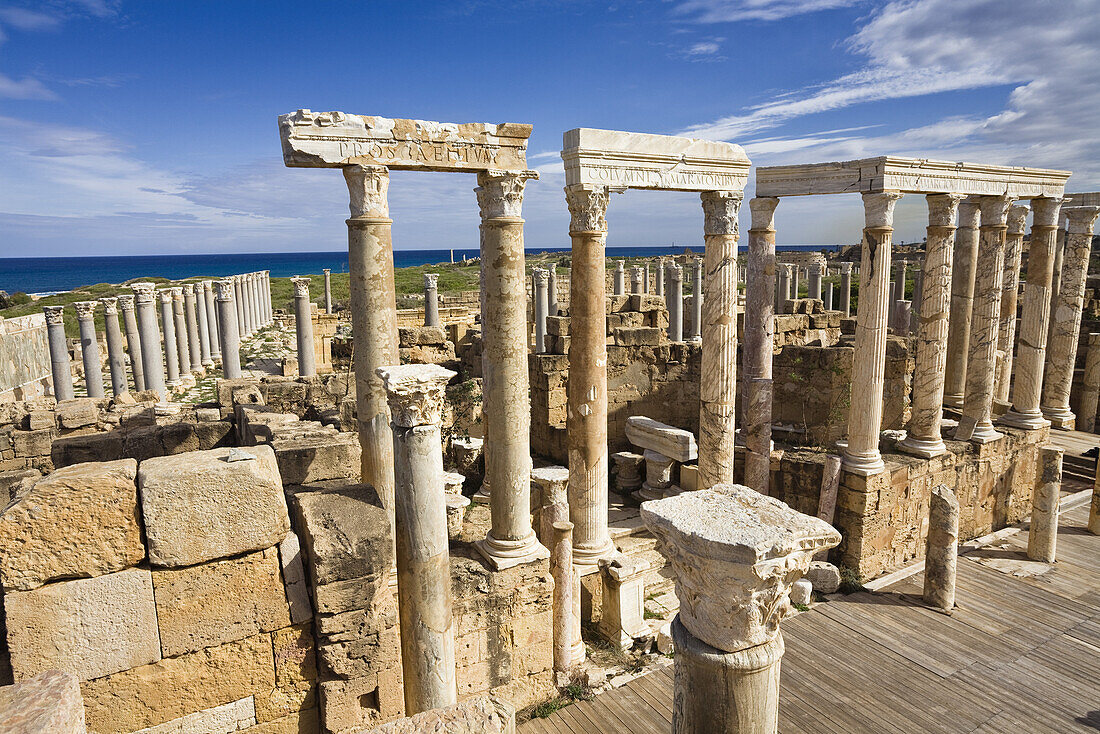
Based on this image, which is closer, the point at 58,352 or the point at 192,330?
the point at 58,352

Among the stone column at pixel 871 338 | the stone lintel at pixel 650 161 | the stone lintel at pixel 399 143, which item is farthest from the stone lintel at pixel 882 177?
the stone lintel at pixel 399 143

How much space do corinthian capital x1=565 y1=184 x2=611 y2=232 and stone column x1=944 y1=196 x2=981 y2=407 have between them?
863 centimetres

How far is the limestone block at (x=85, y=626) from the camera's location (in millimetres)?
4070

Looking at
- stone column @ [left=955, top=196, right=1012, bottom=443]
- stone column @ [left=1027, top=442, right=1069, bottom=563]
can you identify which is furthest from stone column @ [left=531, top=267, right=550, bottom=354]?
stone column @ [left=1027, top=442, right=1069, bottom=563]

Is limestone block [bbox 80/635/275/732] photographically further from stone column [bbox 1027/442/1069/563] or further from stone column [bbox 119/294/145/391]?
stone column [bbox 119/294/145/391]

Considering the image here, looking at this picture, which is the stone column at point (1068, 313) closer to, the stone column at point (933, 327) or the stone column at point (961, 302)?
the stone column at point (961, 302)

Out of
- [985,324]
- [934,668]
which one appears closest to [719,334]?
[934,668]

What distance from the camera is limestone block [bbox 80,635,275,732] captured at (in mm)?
4340

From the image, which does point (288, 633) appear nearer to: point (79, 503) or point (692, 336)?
point (79, 503)

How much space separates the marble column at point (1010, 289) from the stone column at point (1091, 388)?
228cm

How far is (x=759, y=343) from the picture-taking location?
12125 mm

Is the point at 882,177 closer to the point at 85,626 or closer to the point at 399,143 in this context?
the point at 399,143

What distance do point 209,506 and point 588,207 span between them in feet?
20.7

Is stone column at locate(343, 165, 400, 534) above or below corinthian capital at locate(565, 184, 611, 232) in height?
below
